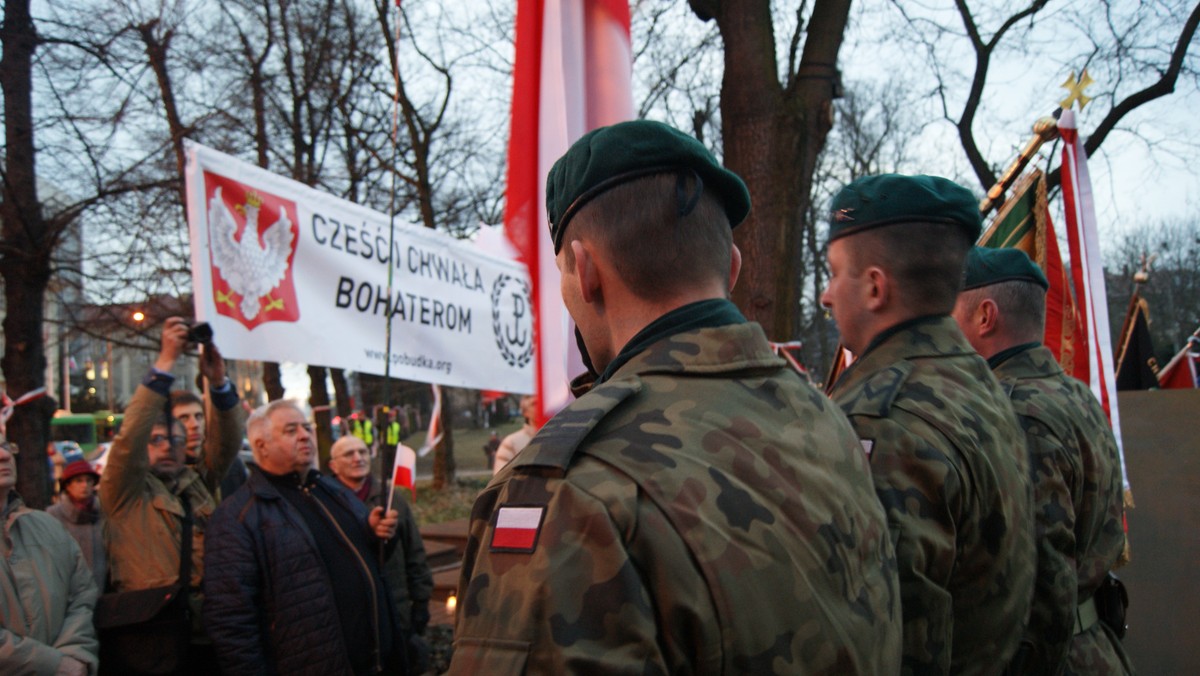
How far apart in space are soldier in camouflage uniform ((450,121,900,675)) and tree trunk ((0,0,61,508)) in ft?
22.4

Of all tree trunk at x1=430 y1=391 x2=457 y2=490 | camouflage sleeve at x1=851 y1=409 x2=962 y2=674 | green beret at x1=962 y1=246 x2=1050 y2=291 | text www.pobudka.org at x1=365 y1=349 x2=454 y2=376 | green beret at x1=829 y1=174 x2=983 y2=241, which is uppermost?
green beret at x1=829 y1=174 x2=983 y2=241

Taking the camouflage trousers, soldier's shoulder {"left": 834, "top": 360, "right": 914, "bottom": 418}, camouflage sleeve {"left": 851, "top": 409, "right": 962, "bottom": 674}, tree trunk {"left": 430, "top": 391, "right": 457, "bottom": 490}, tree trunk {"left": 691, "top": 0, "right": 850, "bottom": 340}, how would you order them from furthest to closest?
tree trunk {"left": 430, "top": 391, "right": 457, "bottom": 490}, tree trunk {"left": 691, "top": 0, "right": 850, "bottom": 340}, the camouflage trousers, soldier's shoulder {"left": 834, "top": 360, "right": 914, "bottom": 418}, camouflage sleeve {"left": 851, "top": 409, "right": 962, "bottom": 674}

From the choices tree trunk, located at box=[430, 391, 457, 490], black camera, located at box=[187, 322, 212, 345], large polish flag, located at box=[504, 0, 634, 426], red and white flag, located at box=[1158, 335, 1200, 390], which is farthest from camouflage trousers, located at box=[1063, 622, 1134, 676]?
tree trunk, located at box=[430, 391, 457, 490]

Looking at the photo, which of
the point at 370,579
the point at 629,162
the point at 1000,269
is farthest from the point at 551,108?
the point at 629,162

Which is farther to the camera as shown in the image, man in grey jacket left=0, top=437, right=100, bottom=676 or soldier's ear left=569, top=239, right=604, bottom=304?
man in grey jacket left=0, top=437, right=100, bottom=676

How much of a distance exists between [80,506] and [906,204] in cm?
440

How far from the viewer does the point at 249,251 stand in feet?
14.4

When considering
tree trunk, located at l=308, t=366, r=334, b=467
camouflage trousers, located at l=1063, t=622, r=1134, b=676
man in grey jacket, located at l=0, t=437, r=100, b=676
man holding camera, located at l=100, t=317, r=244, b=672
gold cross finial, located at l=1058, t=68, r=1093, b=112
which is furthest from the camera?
tree trunk, located at l=308, t=366, r=334, b=467

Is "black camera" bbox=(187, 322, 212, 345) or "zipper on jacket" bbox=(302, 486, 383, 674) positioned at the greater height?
"black camera" bbox=(187, 322, 212, 345)

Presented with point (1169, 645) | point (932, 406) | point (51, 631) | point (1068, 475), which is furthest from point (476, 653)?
point (1169, 645)

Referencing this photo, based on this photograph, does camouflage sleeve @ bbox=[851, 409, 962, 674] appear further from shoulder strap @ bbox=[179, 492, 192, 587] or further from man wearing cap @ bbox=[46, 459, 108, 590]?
man wearing cap @ bbox=[46, 459, 108, 590]

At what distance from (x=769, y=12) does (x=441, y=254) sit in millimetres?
3456

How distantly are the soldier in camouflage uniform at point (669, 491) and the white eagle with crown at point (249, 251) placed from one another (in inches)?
122

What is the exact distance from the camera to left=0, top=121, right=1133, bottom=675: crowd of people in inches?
47.0
